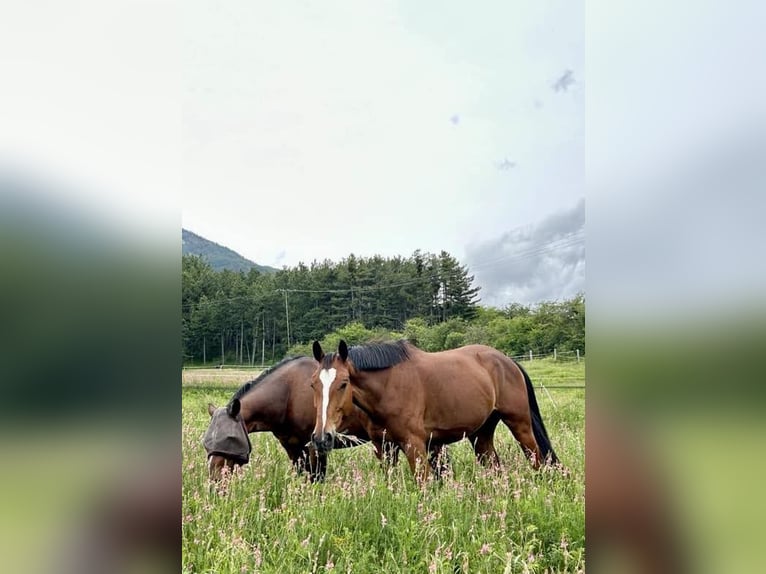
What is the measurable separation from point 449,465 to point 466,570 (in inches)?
21.3

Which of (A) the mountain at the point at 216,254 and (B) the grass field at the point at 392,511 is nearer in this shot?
(B) the grass field at the point at 392,511

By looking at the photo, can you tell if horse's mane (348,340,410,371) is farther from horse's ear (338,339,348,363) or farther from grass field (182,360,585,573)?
grass field (182,360,585,573)

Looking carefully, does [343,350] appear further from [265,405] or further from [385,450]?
[265,405]

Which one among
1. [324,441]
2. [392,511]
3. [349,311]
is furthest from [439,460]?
[349,311]

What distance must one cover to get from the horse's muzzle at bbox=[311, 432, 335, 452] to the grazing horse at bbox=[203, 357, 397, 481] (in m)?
0.12

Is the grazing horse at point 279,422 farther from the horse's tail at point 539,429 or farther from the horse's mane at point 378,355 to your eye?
the horse's tail at point 539,429

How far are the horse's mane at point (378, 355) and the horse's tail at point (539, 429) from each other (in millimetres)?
489

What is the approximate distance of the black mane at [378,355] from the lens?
2086mm

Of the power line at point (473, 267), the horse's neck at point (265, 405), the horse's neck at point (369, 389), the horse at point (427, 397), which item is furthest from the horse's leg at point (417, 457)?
the power line at point (473, 267)
